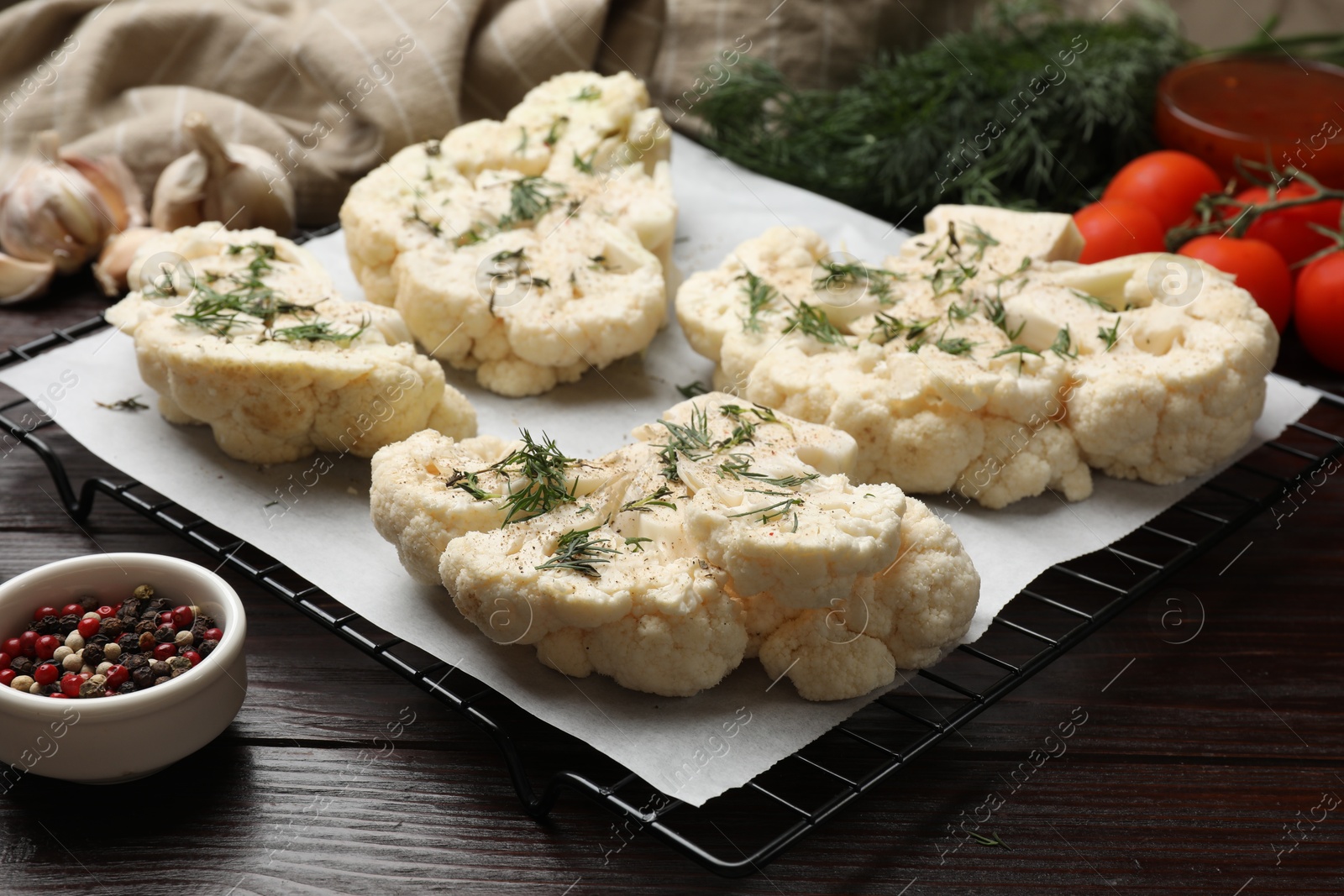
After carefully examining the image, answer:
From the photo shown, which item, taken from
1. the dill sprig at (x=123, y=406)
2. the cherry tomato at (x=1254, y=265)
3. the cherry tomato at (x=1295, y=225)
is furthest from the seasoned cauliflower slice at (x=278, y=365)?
the cherry tomato at (x=1295, y=225)

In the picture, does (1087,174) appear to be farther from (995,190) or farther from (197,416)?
(197,416)

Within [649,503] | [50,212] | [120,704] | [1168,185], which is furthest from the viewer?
[1168,185]

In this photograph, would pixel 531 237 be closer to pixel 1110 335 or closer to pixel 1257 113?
pixel 1110 335

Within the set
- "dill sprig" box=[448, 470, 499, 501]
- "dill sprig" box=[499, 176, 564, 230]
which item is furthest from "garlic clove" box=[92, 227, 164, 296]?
"dill sprig" box=[448, 470, 499, 501]

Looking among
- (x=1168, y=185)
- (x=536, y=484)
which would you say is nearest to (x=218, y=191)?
(x=536, y=484)

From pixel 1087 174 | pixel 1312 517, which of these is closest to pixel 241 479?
pixel 1312 517
